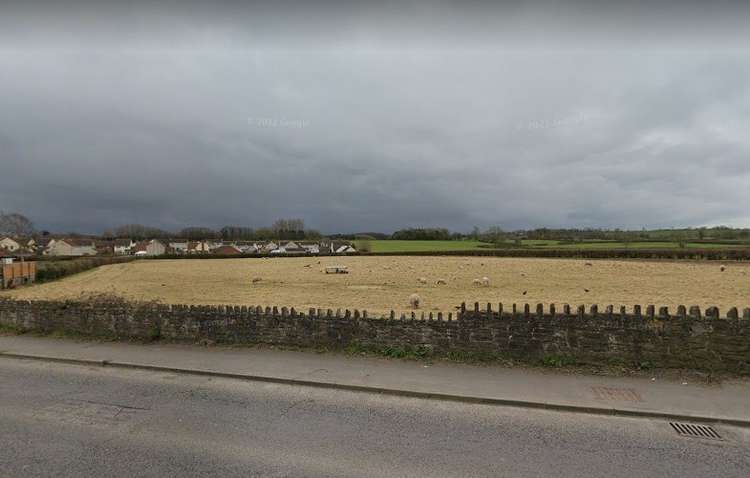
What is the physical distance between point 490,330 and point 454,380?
127 centimetres

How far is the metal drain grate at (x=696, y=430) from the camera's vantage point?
14.0 ft

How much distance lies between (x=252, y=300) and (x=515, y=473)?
14824mm

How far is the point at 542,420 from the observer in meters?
4.67

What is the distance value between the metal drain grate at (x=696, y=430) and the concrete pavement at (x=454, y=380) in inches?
6.2

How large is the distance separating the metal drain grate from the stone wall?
163 centimetres

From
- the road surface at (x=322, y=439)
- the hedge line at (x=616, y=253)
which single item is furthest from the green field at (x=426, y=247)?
the road surface at (x=322, y=439)

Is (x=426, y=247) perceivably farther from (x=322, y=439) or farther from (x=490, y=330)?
(x=322, y=439)

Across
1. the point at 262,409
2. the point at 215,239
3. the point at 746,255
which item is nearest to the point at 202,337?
the point at 262,409

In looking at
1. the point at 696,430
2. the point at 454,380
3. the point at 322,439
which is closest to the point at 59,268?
the point at 322,439

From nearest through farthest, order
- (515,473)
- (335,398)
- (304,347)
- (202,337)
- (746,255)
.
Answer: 1. (515,473)
2. (335,398)
3. (304,347)
4. (202,337)
5. (746,255)

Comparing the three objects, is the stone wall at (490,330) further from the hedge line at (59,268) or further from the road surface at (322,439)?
the hedge line at (59,268)

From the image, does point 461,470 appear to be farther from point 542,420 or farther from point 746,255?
point 746,255

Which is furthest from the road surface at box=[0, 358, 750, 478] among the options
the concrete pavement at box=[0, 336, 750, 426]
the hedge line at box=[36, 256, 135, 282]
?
the hedge line at box=[36, 256, 135, 282]

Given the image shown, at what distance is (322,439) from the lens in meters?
4.27
